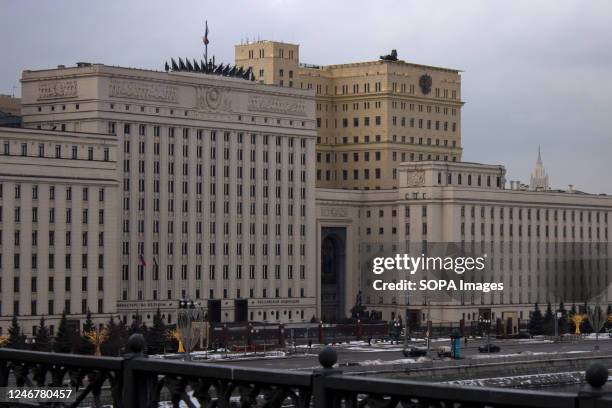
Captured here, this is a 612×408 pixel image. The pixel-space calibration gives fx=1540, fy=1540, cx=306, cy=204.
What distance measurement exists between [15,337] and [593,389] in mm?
97655

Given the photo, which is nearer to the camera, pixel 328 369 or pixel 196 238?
pixel 328 369

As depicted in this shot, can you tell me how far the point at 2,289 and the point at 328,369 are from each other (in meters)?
105

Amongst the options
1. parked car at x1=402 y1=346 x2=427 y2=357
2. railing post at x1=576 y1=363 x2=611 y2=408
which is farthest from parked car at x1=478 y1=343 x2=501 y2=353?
railing post at x1=576 y1=363 x2=611 y2=408

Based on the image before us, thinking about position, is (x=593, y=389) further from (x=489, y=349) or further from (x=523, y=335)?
(x=523, y=335)

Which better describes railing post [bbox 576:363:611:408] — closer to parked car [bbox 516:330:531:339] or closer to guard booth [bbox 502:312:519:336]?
guard booth [bbox 502:312:519:336]

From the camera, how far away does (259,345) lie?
13238 centimetres

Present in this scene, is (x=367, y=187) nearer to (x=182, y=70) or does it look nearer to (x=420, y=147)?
(x=420, y=147)

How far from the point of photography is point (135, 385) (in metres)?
21.1

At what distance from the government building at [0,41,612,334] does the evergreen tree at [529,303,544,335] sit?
284cm

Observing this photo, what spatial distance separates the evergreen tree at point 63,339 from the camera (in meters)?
111

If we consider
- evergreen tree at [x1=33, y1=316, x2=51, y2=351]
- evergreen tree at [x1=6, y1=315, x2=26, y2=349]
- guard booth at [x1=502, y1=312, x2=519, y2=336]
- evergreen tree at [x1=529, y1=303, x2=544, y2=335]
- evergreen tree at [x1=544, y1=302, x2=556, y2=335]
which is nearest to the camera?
evergreen tree at [x1=6, y1=315, x2=26, y2=349]

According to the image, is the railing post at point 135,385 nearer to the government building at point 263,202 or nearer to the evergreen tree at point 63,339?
the evergreen tree at point 63,339

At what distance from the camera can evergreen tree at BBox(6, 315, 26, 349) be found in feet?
353

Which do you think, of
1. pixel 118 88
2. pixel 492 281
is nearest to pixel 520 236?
pixel 492 281
